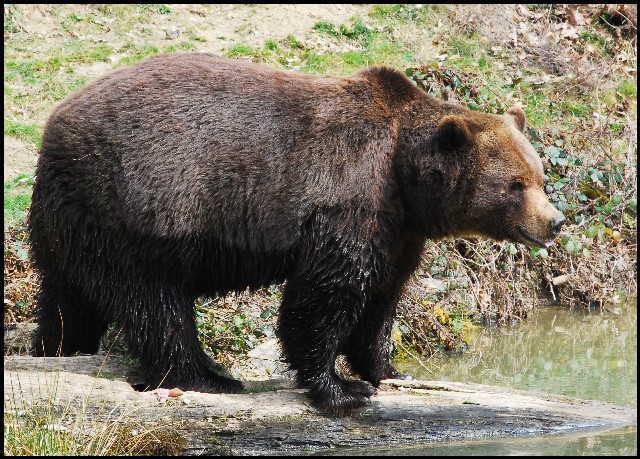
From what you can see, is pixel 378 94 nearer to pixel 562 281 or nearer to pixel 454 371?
pixel 454 371

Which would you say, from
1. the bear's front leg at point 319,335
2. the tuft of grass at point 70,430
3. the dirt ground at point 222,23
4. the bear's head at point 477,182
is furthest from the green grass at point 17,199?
the bear's head at point 477,182

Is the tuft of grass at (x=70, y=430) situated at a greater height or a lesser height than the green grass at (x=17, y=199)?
lesser

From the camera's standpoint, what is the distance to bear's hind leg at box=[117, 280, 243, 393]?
7875 millimetres

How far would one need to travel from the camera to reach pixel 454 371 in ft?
36.0

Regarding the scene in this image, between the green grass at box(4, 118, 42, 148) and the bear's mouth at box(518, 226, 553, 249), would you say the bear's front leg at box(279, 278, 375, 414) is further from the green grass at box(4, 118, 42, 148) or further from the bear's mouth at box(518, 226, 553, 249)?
the green grass at box(4, 118, 42, 148)

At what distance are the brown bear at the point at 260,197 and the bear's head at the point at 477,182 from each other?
1cm

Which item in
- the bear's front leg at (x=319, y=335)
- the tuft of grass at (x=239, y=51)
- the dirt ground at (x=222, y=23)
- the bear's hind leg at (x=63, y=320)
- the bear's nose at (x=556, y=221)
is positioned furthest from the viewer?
the dirt ground at (x=222, y=23)

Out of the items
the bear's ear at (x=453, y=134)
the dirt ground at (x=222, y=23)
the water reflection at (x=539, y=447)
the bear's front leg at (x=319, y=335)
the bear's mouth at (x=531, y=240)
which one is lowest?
the water reflection at (x=539, y=447)

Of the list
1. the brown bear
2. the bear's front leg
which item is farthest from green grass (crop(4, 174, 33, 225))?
the bear's front leg

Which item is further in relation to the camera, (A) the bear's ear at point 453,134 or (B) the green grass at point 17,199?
(B) the green grass at point 17,199

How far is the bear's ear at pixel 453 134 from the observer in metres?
7.68

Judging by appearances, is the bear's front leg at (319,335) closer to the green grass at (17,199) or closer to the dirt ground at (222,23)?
the green grass at (17,199)

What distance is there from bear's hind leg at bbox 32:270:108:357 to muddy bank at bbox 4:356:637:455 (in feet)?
1.59

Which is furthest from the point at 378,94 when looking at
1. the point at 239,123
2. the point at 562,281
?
the point at 562,281
